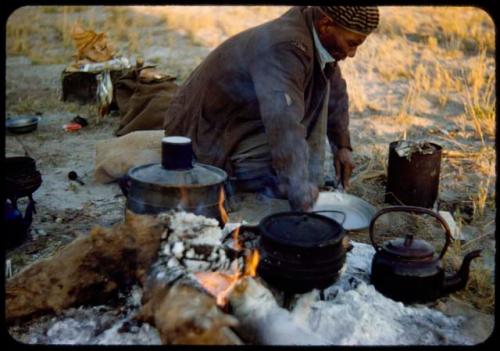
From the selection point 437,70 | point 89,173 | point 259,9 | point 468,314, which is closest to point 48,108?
point 89,173

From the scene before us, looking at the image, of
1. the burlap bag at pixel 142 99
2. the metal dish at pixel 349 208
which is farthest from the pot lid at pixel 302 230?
the burlap bag at pixel 142 99

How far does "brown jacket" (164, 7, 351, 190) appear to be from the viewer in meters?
3.91

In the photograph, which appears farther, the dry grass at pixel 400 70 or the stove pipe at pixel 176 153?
the dry grass at pixel 400 70

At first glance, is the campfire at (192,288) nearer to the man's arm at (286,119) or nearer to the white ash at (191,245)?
the white ash at (191,245)

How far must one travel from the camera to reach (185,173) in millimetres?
3330

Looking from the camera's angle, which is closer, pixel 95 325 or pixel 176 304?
pixel 176 304

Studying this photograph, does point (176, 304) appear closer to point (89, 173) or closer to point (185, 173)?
point (185, 173)

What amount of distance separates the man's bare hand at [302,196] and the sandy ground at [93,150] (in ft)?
2.98

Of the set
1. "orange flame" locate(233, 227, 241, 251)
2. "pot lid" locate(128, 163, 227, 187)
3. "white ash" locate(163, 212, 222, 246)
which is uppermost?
"pot lid" locate(128, 163, 227, 187)

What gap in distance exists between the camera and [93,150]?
22.9 feet

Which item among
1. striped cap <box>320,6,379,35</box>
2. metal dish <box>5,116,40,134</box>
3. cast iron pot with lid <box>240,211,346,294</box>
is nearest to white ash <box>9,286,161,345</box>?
cast iron pot with lid <box>240,211,346,294</box>

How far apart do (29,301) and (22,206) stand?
2.20 metres

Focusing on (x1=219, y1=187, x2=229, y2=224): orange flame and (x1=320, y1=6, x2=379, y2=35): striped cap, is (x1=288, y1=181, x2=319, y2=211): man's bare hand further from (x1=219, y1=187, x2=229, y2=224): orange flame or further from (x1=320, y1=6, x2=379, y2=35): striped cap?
(x1=320, y1=6, x2=379, y2=35): striped cap

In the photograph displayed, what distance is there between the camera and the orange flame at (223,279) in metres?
2.87
